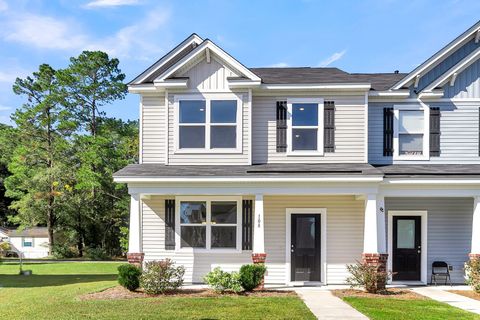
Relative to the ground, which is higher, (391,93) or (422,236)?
(391,93)

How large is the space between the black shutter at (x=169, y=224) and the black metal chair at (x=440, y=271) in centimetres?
847

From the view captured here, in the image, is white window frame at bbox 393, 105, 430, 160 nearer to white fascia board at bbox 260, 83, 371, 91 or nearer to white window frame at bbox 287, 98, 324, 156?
white fascia board at bbox 260, 83, 371, 91

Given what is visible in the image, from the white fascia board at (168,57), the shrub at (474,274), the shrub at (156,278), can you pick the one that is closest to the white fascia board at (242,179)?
the shrub at (156,278)

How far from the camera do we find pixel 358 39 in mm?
17156

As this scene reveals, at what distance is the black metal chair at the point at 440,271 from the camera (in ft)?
43.2

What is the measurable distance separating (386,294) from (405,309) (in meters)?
2.10

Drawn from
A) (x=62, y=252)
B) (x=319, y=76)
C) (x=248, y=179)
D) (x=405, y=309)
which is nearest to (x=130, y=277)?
(x=248, y=179)

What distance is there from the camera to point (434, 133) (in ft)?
44.9

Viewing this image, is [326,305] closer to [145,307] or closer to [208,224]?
[145,307]

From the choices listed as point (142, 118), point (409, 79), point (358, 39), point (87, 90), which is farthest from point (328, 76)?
point (87, 90)

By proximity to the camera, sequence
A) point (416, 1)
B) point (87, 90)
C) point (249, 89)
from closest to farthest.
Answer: point (249, 89) < point (416, 1) < point (87, 90)

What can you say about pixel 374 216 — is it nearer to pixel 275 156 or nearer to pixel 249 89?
pixel 275 156

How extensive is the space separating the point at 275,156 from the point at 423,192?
15.2 ft

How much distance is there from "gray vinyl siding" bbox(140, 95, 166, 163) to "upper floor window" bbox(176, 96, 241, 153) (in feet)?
2.24
